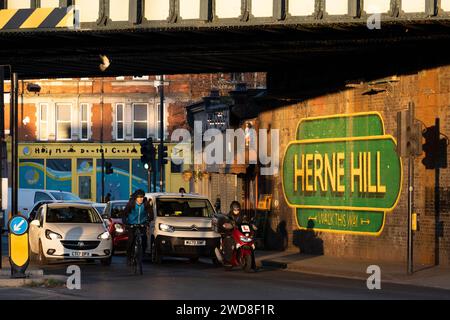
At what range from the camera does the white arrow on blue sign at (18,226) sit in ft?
70.6

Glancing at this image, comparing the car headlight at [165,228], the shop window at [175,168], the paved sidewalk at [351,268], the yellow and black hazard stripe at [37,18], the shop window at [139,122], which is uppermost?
the yellow and black hazard stripe at [37,18]

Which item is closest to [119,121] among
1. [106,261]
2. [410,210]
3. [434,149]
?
[106,261]

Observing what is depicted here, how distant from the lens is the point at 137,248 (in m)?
24.2

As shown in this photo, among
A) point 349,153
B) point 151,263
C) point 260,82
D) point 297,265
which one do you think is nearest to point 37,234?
point 151,263

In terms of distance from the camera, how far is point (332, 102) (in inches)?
1271

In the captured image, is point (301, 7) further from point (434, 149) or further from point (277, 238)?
point (277, 238)

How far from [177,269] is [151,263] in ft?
8.88

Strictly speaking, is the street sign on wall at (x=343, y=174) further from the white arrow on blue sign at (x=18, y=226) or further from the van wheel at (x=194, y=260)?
the white arrow on blue sign at (x=18, y=226)

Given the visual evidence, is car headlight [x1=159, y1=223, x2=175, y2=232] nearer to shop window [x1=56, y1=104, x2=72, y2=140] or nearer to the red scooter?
the red scooter

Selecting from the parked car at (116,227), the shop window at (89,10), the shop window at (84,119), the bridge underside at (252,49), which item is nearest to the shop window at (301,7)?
the bridge underside at (252,49)

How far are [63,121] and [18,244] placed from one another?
192 ft

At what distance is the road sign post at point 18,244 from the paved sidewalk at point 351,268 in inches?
271

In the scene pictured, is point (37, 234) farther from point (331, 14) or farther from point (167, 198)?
point (331, 14)

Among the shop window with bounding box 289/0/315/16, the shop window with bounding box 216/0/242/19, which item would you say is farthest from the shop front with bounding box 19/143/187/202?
the shop window with bounding box 289/0/315/16
